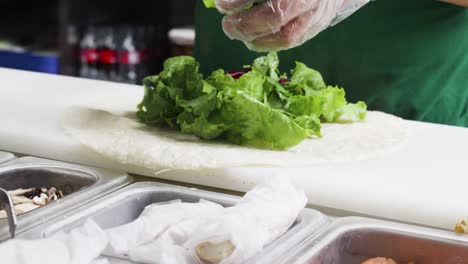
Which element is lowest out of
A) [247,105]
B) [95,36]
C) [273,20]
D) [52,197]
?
[95,36]

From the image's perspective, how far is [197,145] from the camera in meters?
1.45

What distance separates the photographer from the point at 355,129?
164cm

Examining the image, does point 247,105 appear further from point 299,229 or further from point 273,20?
point 299,229

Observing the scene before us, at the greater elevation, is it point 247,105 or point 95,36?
point 247,105

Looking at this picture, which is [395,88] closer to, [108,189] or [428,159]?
[428,159]

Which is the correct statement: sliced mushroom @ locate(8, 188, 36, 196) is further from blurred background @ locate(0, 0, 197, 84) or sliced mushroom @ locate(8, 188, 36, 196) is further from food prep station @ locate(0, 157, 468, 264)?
blurred background @ locate(0, 0, 197, 84)

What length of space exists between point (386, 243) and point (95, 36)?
2862mm

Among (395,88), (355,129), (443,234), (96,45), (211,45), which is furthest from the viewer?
(96,45)

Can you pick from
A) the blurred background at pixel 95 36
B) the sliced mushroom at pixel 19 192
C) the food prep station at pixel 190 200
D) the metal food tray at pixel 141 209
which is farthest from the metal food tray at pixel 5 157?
the blurred background at pixel 95 36

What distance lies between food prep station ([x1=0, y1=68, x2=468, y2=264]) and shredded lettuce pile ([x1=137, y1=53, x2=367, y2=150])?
0.50ft

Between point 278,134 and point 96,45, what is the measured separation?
2.45 metres

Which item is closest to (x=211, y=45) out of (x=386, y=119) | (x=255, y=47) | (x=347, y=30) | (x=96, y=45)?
(x=347, y=30)

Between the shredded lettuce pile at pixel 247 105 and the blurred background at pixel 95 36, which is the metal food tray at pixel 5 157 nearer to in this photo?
the shredded lettuce pile at pixel 247 105

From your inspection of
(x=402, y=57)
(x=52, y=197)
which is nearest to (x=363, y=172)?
(x=52, y=197)
